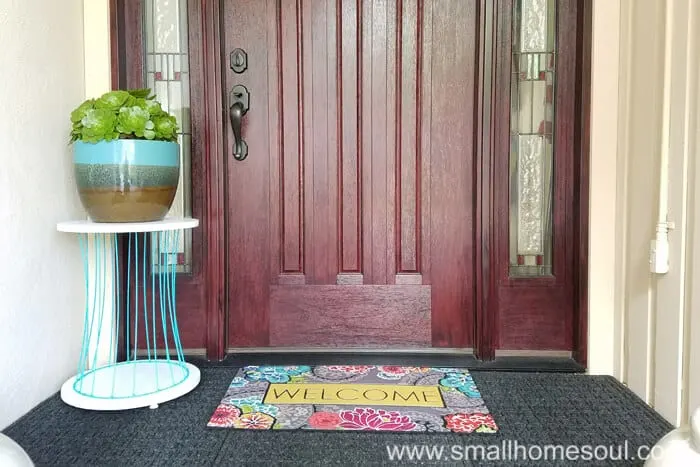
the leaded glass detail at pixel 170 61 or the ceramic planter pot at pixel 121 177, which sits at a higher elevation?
the leaded glass detail at pixel 170 61

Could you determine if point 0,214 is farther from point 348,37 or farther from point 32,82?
point 348,37

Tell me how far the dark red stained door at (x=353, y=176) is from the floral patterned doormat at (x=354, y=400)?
0.17m

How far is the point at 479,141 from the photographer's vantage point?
183 cm

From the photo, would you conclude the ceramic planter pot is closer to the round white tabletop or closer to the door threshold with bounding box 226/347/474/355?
the round white tabletop

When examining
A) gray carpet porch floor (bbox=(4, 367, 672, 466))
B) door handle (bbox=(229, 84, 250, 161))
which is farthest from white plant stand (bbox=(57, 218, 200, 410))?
door handle (bbox=(229, 84, 250, 161))

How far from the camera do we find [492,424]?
1414mm

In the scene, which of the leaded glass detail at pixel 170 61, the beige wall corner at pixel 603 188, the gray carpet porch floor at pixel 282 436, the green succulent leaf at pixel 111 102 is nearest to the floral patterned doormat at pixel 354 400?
the gray carpet porch floor at pixel 282 436

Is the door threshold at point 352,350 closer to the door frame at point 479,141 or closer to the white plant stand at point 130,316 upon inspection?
the door frame at point 479,141

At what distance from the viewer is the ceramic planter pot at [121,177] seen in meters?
1.49

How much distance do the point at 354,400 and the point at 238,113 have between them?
1027mm

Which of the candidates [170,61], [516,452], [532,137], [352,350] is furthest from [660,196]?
[170,61]

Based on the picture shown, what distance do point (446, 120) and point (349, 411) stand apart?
1035 mm

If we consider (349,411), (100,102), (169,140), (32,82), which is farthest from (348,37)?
(349,411)

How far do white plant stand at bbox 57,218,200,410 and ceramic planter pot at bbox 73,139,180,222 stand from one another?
156mm
